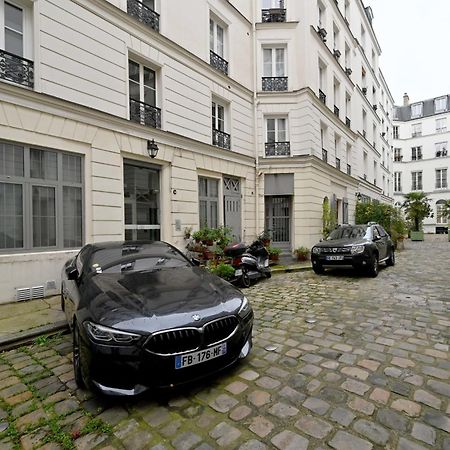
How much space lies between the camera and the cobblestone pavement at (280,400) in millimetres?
2213

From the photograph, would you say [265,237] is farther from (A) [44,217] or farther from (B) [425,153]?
(B) [425,153]

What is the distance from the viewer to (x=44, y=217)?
6664 millimetres

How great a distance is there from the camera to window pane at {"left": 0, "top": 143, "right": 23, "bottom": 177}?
602 cm

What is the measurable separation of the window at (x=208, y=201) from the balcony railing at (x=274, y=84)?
5411 mm

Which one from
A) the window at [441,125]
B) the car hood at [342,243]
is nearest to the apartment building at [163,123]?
the car hood at [342,243]

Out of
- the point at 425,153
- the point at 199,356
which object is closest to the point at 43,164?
the point at 199,356

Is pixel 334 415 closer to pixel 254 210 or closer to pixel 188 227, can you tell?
pixel 188 227

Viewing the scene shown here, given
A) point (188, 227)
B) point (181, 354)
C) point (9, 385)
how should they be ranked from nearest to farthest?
point (181, 354) → point (9, 385) → point (188, 227)

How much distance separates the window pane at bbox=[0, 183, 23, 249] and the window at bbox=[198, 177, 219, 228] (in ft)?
18.1

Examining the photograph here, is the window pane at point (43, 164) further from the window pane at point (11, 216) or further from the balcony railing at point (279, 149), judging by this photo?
the balcony railing at point (279, 149)

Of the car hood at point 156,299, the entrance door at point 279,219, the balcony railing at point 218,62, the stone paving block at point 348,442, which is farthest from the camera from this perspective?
the entrance door at point 279,219

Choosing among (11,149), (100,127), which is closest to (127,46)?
(100,127)

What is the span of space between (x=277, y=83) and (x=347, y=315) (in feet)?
37.8

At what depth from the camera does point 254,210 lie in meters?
12.9
